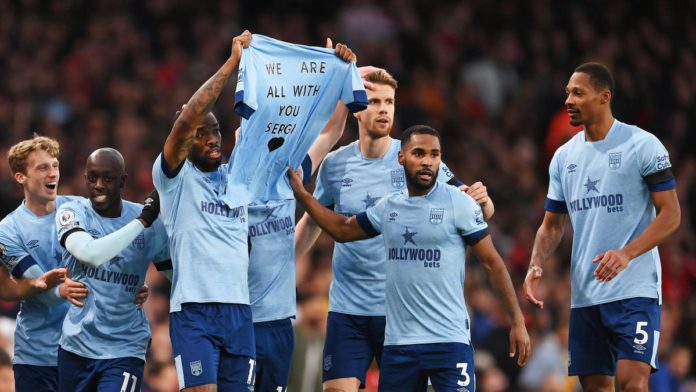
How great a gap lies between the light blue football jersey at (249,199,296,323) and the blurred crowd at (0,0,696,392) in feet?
12.0

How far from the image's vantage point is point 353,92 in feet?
28.2

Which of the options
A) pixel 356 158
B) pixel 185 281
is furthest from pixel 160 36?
pixel 185 281

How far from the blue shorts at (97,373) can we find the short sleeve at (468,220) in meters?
2.33

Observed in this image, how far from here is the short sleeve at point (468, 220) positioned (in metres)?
7.91

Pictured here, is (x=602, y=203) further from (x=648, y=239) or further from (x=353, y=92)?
(x=353, y=92)

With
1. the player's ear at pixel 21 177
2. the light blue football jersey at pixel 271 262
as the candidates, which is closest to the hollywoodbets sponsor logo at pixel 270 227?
the light blue football jersey at pixel 271 262

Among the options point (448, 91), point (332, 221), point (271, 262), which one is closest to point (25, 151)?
point (271, 262)

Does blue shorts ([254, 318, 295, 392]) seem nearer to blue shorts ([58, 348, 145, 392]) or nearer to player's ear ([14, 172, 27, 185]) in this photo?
blue shorts ([58, 348, 145, 392])

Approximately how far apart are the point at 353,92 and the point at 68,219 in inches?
86.0

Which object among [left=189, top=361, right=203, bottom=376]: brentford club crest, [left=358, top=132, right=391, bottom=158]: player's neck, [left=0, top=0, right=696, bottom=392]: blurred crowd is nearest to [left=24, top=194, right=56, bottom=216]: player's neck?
[left=189, top=361, right=203, bottom=376]: brentford club crest

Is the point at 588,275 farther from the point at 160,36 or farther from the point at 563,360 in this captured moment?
the point at 160,36

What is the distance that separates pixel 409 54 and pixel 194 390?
11834 mm

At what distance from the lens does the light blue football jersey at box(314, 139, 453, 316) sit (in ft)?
28.7

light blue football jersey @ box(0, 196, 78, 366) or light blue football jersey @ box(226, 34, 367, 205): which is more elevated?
light blue football jersey @ box(226, 34, 367, 205)
